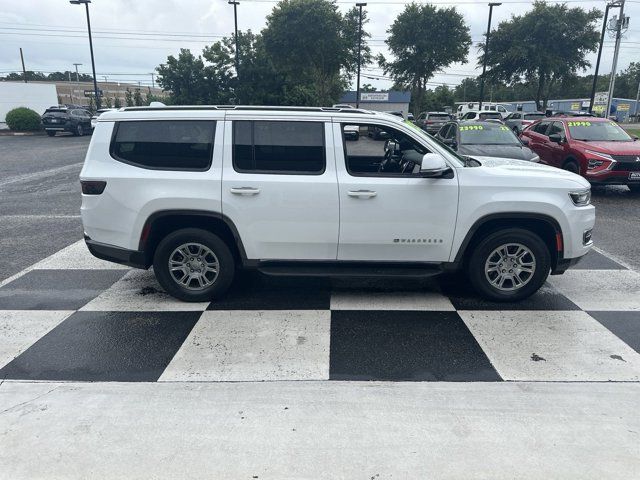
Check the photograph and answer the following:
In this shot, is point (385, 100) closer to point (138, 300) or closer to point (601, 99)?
point (601, 99)

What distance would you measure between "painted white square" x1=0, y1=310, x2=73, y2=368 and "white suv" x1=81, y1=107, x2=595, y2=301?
2.53ft

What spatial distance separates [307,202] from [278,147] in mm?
609

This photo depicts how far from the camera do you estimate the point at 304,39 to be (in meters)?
35.4

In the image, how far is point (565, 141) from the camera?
37.0 feet

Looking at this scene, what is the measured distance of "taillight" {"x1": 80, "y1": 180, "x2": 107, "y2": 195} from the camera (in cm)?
468

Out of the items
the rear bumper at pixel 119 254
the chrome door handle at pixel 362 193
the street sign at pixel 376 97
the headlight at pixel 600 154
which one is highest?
the street sign at pixel 376 97

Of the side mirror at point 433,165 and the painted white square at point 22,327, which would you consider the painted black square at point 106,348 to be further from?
the side mirror at point 433,165

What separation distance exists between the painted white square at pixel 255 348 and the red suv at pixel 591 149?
8219mm

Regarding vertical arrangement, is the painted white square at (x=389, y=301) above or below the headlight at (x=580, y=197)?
below

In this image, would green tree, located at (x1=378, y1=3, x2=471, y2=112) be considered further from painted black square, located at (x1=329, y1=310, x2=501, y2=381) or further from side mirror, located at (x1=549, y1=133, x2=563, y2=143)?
painted black square, located at (x1=329, y1=310, x2=501, y2=381)

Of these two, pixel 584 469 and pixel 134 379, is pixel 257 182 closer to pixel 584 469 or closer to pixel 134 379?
pixel 134 379

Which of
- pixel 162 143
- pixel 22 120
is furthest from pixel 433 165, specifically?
pixel 22 120

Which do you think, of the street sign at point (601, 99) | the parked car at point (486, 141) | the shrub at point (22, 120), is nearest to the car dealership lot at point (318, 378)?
the parked car at point (486, 141)

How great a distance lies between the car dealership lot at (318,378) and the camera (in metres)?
2.78
